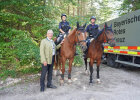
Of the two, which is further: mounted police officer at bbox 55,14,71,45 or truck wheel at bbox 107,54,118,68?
truck wheel at bbox 107,54,118,68

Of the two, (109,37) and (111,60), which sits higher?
(109,37)

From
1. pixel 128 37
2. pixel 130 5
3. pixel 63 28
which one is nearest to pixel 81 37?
pixel 63 28

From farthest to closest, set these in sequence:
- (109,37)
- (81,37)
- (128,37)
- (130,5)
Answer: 1. (130,5)
2. (128,37)
3. (109,37)
4. (81,37)

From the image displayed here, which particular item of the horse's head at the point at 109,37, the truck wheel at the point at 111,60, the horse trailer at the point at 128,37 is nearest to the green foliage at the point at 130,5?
the horse trailer at the point at 128,37

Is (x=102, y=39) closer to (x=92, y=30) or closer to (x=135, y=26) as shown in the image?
(x=92, y=30)

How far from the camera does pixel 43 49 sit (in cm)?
395

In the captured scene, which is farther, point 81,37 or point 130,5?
point 130,5

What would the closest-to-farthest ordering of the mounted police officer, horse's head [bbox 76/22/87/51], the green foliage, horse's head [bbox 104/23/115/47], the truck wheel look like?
horse's head [bbox 76/22/87/51] < horse's head [bbox 104/23/115/47] < the mounted police officer < the truck wheel < the green foliage

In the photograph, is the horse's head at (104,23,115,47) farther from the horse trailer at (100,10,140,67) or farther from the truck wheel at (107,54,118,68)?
the truck wheel at (107,54,118,68)

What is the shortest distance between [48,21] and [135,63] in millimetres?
5317

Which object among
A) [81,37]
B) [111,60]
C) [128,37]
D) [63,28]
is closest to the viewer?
[81,37]

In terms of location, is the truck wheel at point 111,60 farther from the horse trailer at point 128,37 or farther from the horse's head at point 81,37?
the horse's head at point 81,37

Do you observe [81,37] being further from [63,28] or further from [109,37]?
[63,28]

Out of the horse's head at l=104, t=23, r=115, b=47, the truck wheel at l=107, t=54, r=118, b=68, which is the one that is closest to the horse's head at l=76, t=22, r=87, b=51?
the horse's head at l=104, t=23, r=115, b=47
